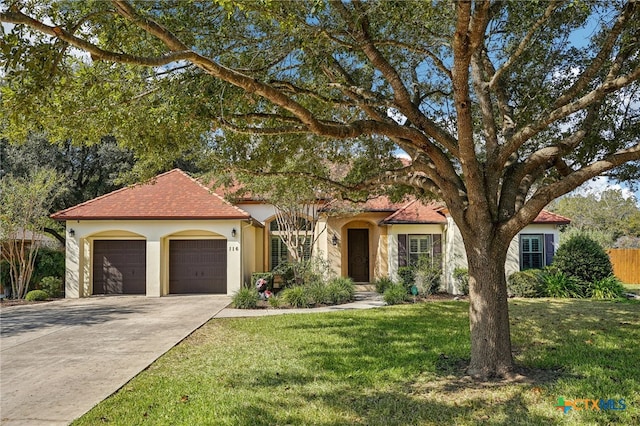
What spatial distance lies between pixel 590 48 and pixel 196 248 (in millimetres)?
16849

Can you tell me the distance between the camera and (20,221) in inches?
736

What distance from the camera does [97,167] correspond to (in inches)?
1148

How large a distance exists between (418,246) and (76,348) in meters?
14.9

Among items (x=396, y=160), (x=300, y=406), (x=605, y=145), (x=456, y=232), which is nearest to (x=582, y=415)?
(x=300, y=406)

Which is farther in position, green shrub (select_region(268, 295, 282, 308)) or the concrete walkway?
green shrub (select_region(268, 295, 282, 308))

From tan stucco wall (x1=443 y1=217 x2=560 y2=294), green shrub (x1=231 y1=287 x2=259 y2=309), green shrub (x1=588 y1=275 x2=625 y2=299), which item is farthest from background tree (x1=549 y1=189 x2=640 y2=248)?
green shrub (x1=231 y1=287 x2=259 y2=309)

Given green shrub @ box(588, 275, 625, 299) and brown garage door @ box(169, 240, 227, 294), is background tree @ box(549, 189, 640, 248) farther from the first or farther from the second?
brown garage door @ box(169, 240, 227, 294)

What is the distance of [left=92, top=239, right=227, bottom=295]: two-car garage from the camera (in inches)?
802

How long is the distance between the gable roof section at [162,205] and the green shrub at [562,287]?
12569mm

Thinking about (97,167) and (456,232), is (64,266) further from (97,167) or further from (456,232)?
(456,232)

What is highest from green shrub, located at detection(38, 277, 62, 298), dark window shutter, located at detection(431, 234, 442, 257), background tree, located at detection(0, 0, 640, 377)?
background tree, located at detection(0, 0, 640, 377)

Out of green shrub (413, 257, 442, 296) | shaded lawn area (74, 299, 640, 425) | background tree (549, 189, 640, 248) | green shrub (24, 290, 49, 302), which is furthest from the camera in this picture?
background tree (549, 189, 640, 248)

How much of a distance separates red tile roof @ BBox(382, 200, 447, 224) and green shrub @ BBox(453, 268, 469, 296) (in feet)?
8.86

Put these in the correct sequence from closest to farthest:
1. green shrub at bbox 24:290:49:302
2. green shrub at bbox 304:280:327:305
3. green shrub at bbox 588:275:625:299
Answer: green shrub at bbox 304:280:327:305, green shrub at bbox 588:275:625:299, green shrub at bbox 24:290:49:302
